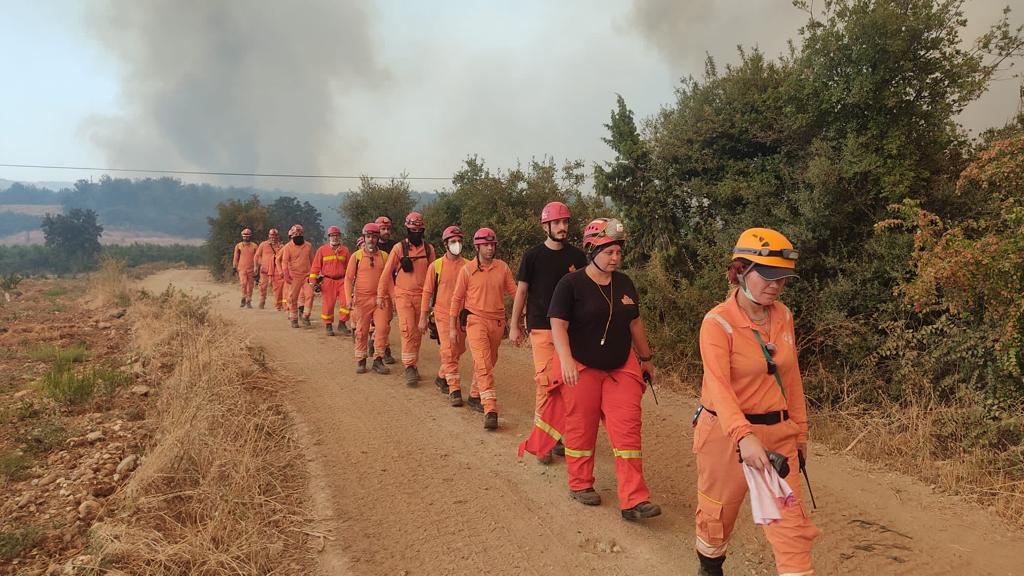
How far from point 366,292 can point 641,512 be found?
6491mm

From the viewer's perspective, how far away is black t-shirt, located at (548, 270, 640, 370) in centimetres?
414

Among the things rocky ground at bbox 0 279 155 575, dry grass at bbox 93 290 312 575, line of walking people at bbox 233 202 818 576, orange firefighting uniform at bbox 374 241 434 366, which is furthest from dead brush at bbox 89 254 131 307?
line of walking people at bbox 233 202 818 576

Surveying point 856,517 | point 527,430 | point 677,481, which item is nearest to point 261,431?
point 527,430

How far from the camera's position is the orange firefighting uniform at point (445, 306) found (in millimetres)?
7082

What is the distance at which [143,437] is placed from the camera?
5645mm

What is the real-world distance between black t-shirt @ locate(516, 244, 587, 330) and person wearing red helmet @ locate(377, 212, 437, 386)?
3110mm

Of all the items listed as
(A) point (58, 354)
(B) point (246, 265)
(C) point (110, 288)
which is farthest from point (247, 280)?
(A) point (58, 354)

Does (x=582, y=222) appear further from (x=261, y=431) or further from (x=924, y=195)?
(x=261, y=431)

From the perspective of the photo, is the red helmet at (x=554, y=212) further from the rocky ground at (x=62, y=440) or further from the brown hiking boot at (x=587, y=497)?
the rocky ground at (x=62, y=440)

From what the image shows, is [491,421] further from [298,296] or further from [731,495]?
[298,296]

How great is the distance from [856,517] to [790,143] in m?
4.93

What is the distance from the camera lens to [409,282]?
8.32m

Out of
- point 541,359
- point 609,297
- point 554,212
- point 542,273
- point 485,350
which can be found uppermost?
point 554,212

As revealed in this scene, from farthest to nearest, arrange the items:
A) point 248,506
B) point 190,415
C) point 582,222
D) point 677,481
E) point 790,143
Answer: point 582,222 < point 790,143 < point 190,415 < point 677,481 < point 248,506
